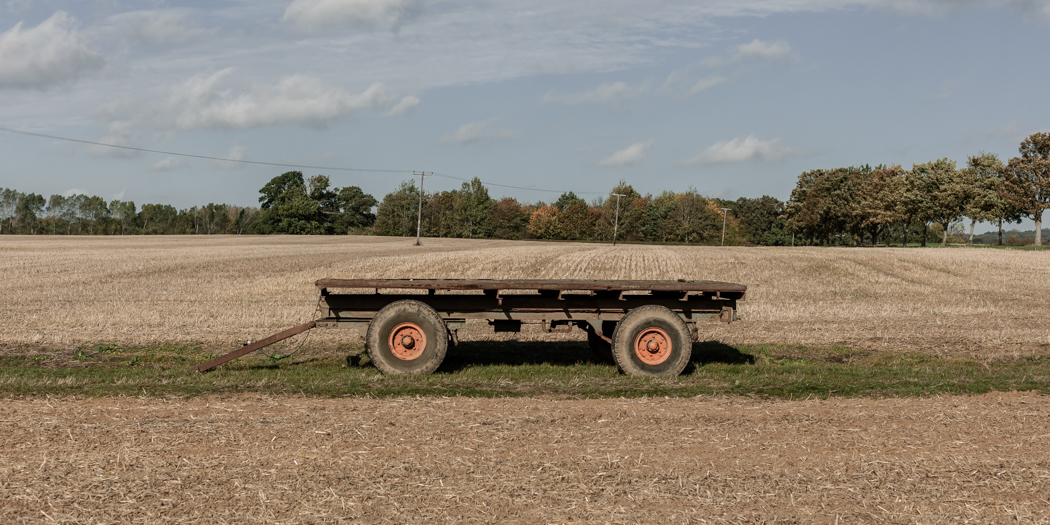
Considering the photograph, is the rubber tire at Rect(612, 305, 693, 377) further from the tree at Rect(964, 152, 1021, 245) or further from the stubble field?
the tree at Rect(964, 152, 1021, 245)

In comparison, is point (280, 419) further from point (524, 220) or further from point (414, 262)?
point (524, 220)

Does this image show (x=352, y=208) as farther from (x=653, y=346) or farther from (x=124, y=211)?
(x=653, y=346)

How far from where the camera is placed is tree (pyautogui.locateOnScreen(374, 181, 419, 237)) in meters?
109

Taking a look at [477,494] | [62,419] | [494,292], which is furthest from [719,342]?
[62,419]

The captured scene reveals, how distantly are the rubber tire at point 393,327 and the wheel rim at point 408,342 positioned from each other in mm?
43

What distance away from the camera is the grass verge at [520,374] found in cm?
895

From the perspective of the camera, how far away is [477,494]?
5609 millimetres

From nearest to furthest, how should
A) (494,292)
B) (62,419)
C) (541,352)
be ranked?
(62,419) < (494,292) < (541,352)

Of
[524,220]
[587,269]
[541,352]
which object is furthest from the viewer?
[524,220]

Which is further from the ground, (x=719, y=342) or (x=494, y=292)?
(x=494, y=292)

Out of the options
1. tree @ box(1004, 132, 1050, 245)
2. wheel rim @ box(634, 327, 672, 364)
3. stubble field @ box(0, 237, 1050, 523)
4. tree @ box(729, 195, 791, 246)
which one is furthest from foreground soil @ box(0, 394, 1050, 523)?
tree @ box(729, 195, 791, 246)

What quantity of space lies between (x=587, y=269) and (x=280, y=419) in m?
29.4

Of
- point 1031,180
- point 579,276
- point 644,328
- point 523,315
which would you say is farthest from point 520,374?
point 1031,180

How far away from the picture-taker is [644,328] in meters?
10.1
